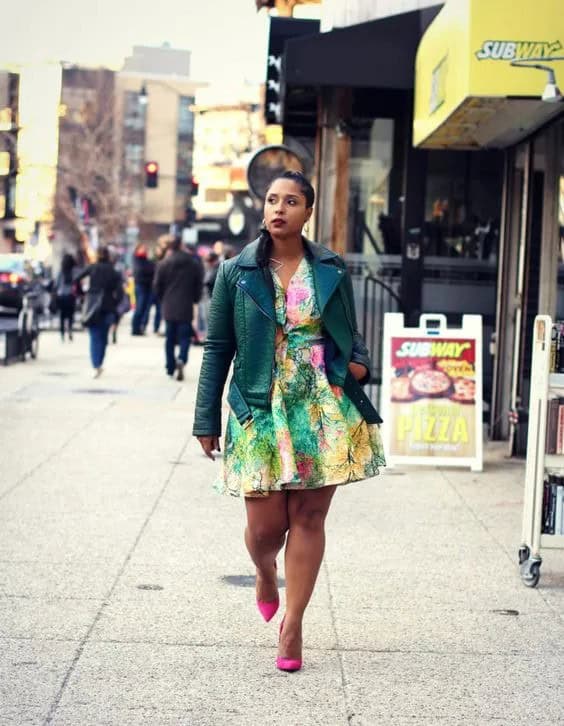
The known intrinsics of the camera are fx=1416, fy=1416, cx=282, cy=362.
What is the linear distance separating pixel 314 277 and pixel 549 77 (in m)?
3.41

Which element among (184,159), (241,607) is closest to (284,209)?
(241,607)

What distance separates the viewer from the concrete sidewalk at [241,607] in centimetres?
488

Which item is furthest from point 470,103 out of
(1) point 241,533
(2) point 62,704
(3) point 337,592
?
(2) point 62,704

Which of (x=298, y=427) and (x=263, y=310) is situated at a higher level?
(x=263, y=310)

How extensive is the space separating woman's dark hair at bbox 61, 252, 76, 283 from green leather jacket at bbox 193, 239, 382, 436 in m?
21.5

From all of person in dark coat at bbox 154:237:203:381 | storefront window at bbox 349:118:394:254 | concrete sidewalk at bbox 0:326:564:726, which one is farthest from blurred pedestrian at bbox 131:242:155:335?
concrete sidewalk at bbox 0:326:564:726

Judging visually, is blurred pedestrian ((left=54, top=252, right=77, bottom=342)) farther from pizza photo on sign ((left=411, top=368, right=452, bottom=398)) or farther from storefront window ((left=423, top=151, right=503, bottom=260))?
pizza photo on sign ((left=411, top=368, right=452, bottom=398))

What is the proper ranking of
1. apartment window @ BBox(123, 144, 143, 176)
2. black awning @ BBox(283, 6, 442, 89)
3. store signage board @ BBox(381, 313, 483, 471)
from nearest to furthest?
1. store signage board @ BBox(381, 313, 483, 471)
2. black awning @ BBox(283, 6, 442, 89)
3. apartment window @ BBox(123, 144, 143, 176)

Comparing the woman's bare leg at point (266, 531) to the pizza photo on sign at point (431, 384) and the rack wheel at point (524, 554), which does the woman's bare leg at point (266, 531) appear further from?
the pizza photo on sign at point (431, 384)

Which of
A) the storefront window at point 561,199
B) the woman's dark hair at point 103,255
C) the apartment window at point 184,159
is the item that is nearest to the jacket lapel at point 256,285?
the storefront window at point 561,199

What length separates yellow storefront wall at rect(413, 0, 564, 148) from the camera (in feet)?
29.0

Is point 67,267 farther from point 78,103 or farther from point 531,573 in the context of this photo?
point 78,103

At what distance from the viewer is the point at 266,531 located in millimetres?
5355

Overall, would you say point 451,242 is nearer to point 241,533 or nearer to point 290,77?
point 290,77
